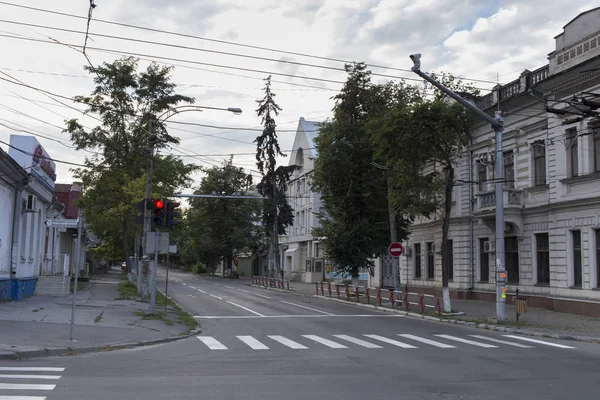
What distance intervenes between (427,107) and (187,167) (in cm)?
1977

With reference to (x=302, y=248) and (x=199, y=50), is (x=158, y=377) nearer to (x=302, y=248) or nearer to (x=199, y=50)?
(x=199, y=50)

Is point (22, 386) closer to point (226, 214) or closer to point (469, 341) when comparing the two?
point (469, 341)

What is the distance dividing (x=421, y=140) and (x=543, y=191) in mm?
8139

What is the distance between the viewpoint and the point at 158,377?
1006cm

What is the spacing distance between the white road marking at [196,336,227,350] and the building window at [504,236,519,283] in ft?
62.4

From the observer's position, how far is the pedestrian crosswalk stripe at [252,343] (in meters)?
14.7

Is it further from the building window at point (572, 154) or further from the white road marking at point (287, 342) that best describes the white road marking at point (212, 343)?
the building window at point (572, 154)

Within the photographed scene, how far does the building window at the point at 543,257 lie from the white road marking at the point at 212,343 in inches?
703

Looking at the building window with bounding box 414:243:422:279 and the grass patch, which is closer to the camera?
the grass patch

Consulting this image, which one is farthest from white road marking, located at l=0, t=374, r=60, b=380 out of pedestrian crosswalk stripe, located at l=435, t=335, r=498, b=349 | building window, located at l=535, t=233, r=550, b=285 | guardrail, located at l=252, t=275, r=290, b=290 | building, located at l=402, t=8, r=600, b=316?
guardrail, located at l=252, t=275, r=290, b=290

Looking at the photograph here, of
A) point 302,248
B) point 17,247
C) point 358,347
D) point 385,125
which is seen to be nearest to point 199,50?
point 385,125

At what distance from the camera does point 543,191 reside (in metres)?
28.2

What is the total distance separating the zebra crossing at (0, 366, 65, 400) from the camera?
822 cm

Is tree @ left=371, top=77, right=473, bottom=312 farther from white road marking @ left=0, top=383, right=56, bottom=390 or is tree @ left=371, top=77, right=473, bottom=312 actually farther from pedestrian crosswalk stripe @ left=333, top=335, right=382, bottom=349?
white road marking @ left=0, top=383, right=56, bottom=390
